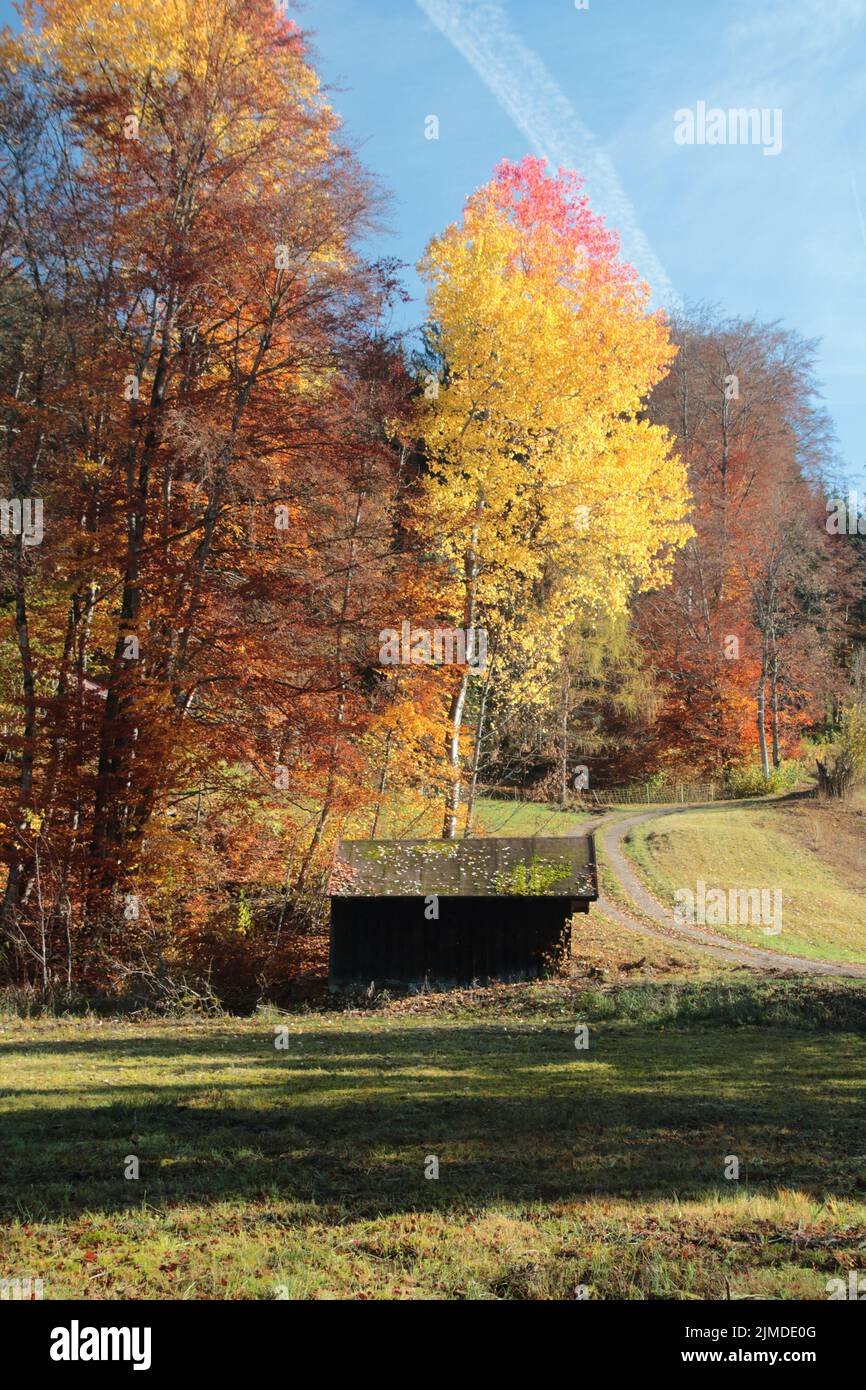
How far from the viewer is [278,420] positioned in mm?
16594

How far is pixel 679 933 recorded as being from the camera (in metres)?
20.0

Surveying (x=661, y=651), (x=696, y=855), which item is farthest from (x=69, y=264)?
(x=661, y=651)

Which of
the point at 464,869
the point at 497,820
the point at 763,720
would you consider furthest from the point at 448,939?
the point at 763,720

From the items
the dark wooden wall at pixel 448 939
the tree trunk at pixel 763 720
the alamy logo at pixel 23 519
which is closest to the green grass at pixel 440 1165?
the dark wooden wall at pixel 448 939

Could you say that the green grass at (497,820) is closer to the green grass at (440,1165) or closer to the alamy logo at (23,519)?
the alamy logo at (23,519)

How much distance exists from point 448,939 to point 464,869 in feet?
3.89

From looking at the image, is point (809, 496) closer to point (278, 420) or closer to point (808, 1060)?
point (278, 420)

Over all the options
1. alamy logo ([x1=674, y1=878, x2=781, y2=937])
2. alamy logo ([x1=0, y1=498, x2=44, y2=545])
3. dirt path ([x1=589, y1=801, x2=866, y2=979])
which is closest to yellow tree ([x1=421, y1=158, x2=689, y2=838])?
dirt path ([x1=589, y1=801, x2=866, y2=979])
